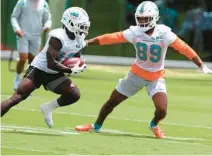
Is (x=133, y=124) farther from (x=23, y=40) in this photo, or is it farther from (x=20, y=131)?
(x=23, y=40)

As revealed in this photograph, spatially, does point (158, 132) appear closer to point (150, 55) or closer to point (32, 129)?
point (150, 55)

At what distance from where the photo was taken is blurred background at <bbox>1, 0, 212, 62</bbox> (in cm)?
2805

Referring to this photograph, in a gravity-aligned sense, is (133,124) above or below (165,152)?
below

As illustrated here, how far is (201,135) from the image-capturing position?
545 inches

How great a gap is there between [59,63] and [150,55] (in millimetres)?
1386

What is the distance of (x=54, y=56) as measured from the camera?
13.2 m

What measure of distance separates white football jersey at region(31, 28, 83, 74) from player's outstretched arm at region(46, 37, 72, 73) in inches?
3.2

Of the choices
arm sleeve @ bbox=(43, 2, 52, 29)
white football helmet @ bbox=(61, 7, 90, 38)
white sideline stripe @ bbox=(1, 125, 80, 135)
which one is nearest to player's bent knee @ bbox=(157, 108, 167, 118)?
white sideline stripe @ bbox=(1, 125, 80, 135)

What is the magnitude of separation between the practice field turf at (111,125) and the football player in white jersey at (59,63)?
21.6 inches

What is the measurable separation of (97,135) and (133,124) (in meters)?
1.64

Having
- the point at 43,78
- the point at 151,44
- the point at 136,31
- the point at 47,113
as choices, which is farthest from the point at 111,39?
the point at 47,113

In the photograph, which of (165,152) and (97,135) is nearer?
(165,152)

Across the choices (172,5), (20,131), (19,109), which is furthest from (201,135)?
(172,5)

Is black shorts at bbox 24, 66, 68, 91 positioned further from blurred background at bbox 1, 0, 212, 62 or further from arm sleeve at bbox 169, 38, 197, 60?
blurred background at bbox 1, 0, 212, 62
